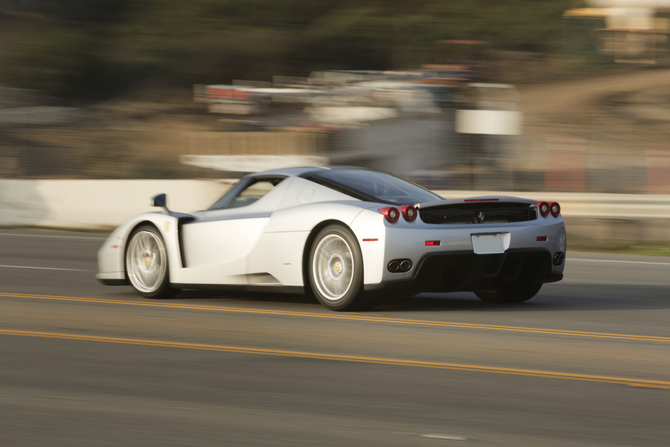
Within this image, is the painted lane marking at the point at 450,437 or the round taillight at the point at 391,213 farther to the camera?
the round taillight at the point at 391,213

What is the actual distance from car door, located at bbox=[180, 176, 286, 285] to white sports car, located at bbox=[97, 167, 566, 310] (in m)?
0.01

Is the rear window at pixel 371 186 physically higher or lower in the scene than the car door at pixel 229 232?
higher

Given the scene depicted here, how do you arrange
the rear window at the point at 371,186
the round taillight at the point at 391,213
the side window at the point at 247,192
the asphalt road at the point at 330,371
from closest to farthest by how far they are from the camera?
the asphalt road at the point at 330,371 < the round taillight at the point at 391,213 < the rear window at the point at 371,186 < the side window at the point at 247,192

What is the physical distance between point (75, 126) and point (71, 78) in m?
6.60

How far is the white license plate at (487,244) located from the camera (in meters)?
7.02

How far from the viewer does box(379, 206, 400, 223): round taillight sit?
688 centimetres

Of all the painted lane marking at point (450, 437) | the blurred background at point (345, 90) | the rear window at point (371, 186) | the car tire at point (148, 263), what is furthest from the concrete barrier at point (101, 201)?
the painted lane marking at point (450, 437)

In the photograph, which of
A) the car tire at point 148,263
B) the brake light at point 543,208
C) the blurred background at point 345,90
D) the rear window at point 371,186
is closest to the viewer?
the rear window at point 371,186

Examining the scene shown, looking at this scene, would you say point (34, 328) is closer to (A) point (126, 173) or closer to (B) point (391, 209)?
(B) point (391, 209)

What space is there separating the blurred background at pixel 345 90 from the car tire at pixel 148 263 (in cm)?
906

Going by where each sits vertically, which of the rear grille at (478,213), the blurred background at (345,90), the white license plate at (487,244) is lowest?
the white license plate at (487,244)

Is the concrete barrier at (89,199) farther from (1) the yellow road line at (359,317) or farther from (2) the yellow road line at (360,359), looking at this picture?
(2) the yellow road line at (360,359)

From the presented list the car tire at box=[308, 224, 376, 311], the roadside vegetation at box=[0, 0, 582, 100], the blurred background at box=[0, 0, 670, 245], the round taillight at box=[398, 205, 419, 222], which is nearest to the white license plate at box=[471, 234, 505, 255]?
the round taillight at box=[398, 205, 419, 222]

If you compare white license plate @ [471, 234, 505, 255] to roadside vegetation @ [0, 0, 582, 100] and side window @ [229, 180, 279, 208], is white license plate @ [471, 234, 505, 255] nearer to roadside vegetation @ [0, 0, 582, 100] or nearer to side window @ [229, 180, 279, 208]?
side window @ [229, 180, 279, 208]
